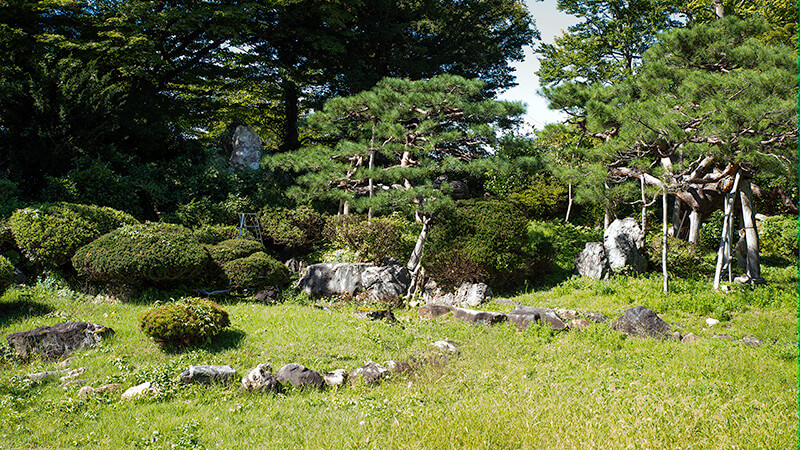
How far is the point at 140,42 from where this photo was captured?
14.9 m

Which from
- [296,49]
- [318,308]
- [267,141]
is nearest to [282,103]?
[296,49]

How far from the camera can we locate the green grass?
4168 millimetres

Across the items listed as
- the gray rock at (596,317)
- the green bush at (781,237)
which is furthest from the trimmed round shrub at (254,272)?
the green bush at (781,237)

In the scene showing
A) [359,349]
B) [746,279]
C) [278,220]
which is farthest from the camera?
[278,220]

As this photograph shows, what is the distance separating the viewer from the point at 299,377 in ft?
18.6

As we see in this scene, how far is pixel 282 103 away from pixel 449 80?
10405 millimetres

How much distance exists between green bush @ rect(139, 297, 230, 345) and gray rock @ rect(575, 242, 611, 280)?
7.94 meters

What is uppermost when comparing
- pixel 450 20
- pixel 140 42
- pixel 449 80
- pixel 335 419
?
pixel 450 20

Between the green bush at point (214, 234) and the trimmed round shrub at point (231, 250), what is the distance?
2.37ft

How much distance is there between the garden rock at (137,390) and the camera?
17.2 feet

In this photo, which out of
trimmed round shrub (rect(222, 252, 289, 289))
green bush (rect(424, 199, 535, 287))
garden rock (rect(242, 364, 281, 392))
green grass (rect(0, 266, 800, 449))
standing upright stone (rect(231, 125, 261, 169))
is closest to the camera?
green grass (rect(0, 266, 800, 449))

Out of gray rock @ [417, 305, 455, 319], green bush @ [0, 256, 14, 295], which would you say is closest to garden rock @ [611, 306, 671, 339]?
gray rock @ [417, 305, 455, 319]

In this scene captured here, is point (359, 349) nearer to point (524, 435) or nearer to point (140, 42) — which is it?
point (524, 435)

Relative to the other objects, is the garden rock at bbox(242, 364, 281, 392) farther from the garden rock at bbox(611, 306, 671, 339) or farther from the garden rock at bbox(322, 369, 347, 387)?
the garden rock at bbox(611, 306, 671, 339)
